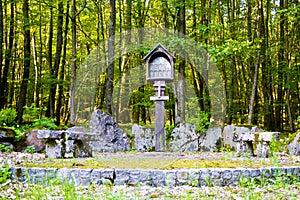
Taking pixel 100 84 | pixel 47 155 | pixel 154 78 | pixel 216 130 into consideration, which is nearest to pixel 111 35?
pixel 154 78

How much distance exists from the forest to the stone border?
5.62 metres

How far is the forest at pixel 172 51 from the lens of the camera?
1189 cm

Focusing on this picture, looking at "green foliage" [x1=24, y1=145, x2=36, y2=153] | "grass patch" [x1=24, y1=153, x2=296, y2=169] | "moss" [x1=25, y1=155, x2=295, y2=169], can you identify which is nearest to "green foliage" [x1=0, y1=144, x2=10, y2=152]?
"green foliage" [x1=24, y1=145, x2=36, y2=153]

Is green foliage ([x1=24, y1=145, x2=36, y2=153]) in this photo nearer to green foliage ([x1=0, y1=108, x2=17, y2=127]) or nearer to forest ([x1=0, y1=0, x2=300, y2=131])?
green foliage ([x1=0, y1=108, x2=17, y2=127])

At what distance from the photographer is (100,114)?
9680 millimetres

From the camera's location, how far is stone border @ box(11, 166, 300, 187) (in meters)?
4.40

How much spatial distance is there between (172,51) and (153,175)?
8391mm

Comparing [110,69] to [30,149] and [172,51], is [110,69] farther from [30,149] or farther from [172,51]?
[30,149]

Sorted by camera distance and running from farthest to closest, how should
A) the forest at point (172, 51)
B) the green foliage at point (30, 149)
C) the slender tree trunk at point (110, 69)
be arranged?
the forest at point (172, 51), the slender tree trunk at point (110, 69), the green foliage at point (30, 149)

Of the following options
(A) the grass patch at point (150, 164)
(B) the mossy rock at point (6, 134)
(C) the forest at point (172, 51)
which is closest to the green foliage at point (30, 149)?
(B) the mossy rock at point (6, 134)

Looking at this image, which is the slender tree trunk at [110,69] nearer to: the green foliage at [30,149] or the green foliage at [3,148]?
the green foliage at [30,149]

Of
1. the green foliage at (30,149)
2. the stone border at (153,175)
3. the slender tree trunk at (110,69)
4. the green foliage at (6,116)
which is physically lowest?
the stone border at (153,175)

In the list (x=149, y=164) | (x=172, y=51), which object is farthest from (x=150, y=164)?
(x=172, y=51)

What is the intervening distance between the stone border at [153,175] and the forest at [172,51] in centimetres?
562
